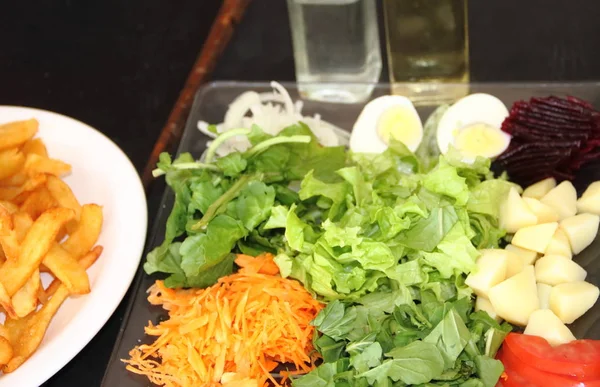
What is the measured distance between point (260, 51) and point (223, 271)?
40.6 inches

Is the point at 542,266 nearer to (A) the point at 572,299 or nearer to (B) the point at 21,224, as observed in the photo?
(A) the point at 572,299

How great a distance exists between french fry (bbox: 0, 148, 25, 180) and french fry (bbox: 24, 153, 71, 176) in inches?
1.1

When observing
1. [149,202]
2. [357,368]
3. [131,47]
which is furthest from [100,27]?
[357,368]

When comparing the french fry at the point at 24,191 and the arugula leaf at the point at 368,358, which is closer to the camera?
the arugula leaf at the point at 368,358

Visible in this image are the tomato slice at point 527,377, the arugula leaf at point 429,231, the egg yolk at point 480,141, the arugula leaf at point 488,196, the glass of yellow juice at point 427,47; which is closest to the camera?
the tomato slice at point 527,377

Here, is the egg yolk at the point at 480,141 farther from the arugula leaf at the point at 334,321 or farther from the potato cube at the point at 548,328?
the arugula leaf at the point at 334,321

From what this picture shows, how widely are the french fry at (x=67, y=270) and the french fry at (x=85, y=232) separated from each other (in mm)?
70

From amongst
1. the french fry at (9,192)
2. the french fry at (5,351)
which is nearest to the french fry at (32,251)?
the french fry at (5,351)

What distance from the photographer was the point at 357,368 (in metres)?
1.44

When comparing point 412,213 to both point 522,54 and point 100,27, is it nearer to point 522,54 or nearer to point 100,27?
point 522,54

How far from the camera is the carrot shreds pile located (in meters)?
1.54

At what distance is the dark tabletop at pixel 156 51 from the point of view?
231 cm

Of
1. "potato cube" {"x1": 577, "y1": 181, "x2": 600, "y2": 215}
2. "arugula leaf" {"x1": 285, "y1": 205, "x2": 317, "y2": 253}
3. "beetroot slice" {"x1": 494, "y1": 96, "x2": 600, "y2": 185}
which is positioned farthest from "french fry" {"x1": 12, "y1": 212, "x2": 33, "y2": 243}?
"potato cube" {"x1": 577, "y1": 181, "x2": 600, "y2": 215}

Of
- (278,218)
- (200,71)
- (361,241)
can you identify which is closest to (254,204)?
(278,218)
